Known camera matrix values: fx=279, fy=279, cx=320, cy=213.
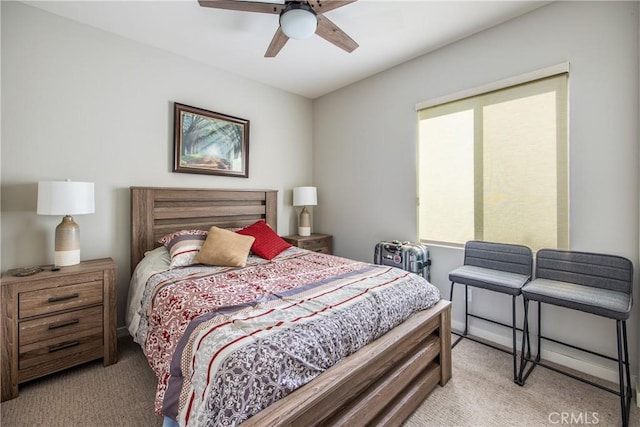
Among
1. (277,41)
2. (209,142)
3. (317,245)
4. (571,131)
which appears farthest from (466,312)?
(209,142)

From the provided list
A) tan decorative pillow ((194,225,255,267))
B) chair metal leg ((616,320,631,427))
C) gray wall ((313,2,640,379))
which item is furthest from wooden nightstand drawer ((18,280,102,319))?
chair metal leg ((616,320,631,427))

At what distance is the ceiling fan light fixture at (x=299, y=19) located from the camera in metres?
1.85

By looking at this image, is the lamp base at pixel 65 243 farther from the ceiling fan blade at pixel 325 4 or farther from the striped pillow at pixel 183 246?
the ceiling fan blade at pixel 325 4

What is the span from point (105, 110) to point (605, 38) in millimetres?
4030

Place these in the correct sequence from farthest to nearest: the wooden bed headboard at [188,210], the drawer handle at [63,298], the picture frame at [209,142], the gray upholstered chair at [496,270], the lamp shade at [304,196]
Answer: the lamp shade at [304,196] → the picture frame at [209,142] → the wooden bed headboard at [188,210] → the gray upholstered chair at [496,270] → the drawer handle at [63,298]

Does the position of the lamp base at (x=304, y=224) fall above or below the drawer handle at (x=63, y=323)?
above

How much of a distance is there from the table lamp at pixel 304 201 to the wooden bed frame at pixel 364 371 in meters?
1.40

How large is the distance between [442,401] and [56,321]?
267 centimetres

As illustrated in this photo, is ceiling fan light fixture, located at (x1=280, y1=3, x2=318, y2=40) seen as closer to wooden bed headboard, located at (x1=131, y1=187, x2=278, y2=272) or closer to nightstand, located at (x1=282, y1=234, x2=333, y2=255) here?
wooden bed headboard, located at (x1=131, y1=187, x2=278, y2=272)

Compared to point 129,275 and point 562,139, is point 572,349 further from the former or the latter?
point 129,275

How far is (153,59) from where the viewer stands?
2.78 m

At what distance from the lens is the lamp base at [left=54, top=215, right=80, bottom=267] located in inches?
83.4
